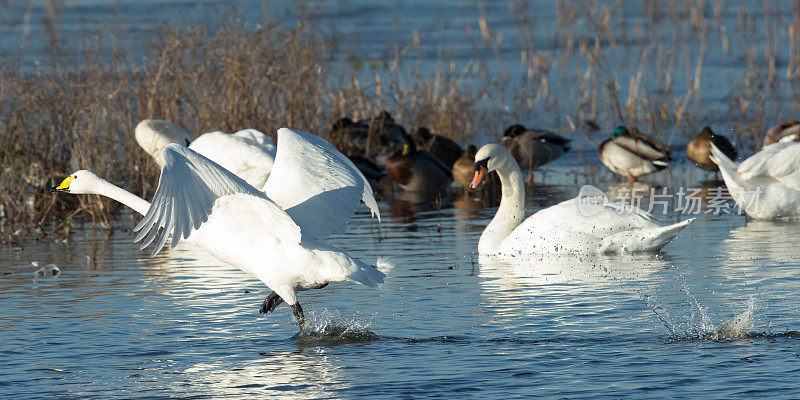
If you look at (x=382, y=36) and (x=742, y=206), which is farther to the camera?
(x=382, y=36)

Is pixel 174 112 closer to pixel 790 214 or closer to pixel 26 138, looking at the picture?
pixel 26 138

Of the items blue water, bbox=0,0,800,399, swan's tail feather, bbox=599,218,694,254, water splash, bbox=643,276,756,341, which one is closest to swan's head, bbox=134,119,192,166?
blue water, bbox=0,0,800,399

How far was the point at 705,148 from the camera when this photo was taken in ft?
49.4

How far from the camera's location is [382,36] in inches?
1203

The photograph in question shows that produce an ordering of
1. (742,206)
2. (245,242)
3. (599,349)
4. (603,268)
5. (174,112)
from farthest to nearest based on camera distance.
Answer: (174,112) < (742,206) < (603,268) < (245,242) < (599,349)

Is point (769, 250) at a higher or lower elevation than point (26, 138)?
lower

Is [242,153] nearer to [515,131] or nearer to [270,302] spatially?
[270,302]

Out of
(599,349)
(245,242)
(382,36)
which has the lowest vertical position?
(599,349)

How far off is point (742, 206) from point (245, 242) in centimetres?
559

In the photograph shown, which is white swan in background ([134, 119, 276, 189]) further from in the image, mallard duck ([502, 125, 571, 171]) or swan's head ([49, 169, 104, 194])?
mallard duck ([502, 125, 571, 171])

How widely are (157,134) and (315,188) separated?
19.1 ft

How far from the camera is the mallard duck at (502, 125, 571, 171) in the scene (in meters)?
15.8

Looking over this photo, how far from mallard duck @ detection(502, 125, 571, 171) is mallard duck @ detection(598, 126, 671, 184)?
965 mm

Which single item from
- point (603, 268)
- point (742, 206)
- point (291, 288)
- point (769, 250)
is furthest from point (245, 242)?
point (742, 206)
